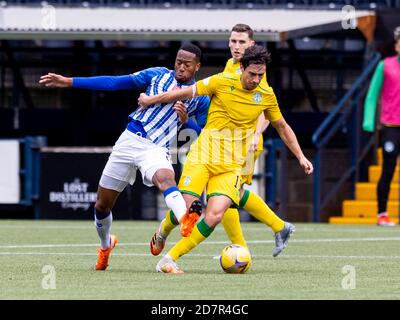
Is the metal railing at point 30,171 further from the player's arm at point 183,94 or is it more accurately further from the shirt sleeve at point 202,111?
the player's arm at point 183,94

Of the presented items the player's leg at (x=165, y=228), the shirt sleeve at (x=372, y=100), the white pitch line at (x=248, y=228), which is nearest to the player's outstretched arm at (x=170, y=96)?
the player's leg at (x=165, y=228)

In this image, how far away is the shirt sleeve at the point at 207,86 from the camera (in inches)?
A: 429

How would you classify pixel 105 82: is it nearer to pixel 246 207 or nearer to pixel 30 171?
pixel 246 207

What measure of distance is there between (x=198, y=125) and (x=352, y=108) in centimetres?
Result: 958

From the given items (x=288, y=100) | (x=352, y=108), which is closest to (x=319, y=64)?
(x=288, y=100)

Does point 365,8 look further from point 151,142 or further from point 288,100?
point 151,142

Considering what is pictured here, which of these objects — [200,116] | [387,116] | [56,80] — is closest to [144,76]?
[200,116]

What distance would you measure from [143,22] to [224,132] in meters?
12.4

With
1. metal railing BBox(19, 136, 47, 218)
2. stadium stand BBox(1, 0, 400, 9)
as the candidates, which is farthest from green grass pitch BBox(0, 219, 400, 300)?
stadium stand BBox(1, 0, 400, 9)

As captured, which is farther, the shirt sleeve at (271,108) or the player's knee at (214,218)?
the shirt sleeve at (271,108)

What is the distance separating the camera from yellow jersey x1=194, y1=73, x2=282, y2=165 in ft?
36.1

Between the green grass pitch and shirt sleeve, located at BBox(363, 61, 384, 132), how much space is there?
1.50m

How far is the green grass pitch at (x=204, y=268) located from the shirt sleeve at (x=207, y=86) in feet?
4.58

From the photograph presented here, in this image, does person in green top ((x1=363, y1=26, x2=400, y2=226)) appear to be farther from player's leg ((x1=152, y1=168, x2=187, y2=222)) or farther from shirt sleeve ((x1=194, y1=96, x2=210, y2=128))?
player's leg ((x1=152, y1=168, x2=187, y2=222))
